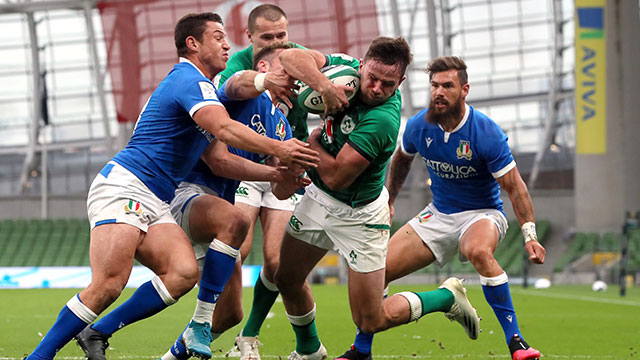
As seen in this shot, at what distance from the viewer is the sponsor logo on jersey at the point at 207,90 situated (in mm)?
4905

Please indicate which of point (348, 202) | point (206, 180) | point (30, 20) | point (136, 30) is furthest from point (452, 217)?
point (30, 20)

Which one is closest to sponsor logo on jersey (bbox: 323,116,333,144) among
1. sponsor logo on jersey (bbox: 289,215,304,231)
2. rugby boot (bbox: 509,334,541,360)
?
sponsor logo on jersey (bbox: 289,215,304,231)

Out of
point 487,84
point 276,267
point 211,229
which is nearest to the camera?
point 211,229

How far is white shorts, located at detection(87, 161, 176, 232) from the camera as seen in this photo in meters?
4.89

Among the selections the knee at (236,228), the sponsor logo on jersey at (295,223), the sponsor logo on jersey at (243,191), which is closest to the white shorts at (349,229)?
the sponsor logo on jersey at (295,223)

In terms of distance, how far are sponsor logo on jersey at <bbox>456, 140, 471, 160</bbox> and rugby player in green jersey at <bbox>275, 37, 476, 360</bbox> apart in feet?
3.60

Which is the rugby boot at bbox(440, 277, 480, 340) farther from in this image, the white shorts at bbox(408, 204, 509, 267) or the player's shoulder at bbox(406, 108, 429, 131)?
the player's shoulder at bbox(406, 108, 429, 131)

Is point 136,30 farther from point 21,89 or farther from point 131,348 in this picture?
point 131,348

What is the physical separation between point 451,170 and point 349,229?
1477 mm

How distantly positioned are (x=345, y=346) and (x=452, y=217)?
1.90 meters

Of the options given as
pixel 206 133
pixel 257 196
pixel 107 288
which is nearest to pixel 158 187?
pixel 206 133

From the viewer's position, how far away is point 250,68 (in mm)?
6672

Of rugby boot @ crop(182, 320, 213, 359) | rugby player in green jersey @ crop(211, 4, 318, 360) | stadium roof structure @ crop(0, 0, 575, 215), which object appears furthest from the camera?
stadium roof structure @ crop(0, 0, 575, 215)

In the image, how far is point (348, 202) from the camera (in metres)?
5.66
